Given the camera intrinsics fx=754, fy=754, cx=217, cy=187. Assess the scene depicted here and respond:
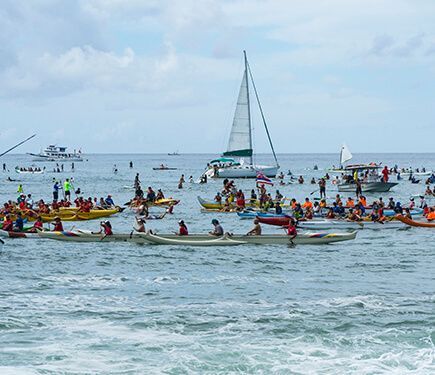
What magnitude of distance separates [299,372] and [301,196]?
2504 inches

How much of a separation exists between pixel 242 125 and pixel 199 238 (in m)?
65.2

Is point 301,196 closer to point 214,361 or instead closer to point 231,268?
point 231,268

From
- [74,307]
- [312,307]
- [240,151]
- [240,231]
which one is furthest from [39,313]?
[240,151]

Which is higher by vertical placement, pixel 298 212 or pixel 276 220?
pixel 298 212

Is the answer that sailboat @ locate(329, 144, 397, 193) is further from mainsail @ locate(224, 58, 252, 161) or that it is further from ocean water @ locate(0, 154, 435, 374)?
ocean water @ locate(0, 154, 435, 374)

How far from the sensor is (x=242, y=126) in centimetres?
10188

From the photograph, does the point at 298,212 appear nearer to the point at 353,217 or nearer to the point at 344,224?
the point at 344,224

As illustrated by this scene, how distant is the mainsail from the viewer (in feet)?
334

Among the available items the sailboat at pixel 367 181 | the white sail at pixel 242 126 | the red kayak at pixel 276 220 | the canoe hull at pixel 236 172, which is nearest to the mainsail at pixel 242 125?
the white sail at pixel 242 126

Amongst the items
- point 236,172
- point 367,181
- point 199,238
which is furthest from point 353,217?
point 236,172

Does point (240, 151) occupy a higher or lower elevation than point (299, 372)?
higher

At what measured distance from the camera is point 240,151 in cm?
10200

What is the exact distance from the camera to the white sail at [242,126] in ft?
334

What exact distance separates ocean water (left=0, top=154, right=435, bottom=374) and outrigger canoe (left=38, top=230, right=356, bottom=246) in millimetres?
400
